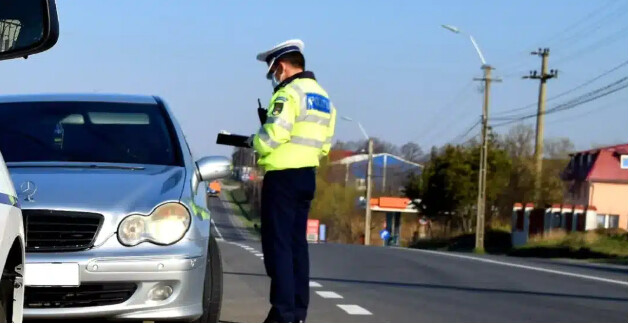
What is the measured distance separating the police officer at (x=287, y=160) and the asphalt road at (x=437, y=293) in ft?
6.46

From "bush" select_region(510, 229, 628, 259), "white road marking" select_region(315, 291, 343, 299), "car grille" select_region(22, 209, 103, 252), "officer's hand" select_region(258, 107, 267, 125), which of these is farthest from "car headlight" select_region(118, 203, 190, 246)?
"bush" select_region(510, 229, 628, 259)

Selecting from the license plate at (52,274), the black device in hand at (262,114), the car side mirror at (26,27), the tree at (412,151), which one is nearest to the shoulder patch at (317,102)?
the black device in hand at (262,114)

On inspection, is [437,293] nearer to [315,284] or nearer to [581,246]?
[315,284]

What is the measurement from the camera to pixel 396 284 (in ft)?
48.3

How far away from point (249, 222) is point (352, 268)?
A: 10661cm

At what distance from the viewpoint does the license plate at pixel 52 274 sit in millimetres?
6941

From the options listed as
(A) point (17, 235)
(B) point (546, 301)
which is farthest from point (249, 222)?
(A) point (17, 235)

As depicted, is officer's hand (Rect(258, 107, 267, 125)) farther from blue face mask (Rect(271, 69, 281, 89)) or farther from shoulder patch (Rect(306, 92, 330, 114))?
shoulder patch (Rect(306, 92, 330, 114))

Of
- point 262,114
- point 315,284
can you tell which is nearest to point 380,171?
point 315,284

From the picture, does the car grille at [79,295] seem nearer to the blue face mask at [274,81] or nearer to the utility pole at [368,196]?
the blue face mask at [274,81]

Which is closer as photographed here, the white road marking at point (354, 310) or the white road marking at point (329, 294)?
the white road marking at point (354, 310)

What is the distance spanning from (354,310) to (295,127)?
3.76 metres

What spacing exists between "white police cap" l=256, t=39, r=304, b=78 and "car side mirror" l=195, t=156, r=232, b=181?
89 centimetres

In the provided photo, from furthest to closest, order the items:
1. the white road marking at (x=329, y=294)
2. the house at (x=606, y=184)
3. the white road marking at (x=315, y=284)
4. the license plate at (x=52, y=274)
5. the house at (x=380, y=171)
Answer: the house at (x=380, y=171), the house at (x=606, y=184), the white road marking at (x=315, y=284), the white road marking at (x=329, y=294), the license plate at (x=52, y=274)
